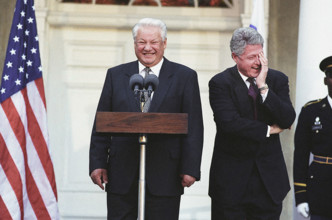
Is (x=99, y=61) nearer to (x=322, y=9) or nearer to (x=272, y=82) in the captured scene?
(x=322, y=9)

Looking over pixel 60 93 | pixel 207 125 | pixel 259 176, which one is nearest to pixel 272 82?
pixel 259 176

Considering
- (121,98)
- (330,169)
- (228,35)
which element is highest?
(228,35)

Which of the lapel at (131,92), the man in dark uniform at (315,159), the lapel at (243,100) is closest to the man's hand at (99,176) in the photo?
the lapel at (131,92)

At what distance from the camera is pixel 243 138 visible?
388cm

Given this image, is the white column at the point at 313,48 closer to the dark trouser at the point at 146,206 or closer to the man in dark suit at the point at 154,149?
the man in dark suit at the point at 154,149

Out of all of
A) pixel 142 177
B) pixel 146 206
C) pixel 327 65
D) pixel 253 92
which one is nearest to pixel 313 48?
pixel 327 65

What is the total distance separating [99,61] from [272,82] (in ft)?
10.1

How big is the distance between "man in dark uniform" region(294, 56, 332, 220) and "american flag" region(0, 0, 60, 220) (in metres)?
2.16

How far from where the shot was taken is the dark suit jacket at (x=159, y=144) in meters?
3.94

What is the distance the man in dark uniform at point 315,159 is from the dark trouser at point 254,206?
1.50 ft

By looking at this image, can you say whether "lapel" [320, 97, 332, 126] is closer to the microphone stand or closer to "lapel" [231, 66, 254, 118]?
"lapel" [231, 66, 254, 118]

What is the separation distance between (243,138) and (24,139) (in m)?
A: 2.22

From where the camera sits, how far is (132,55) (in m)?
6.78

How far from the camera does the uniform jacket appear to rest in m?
4.21
